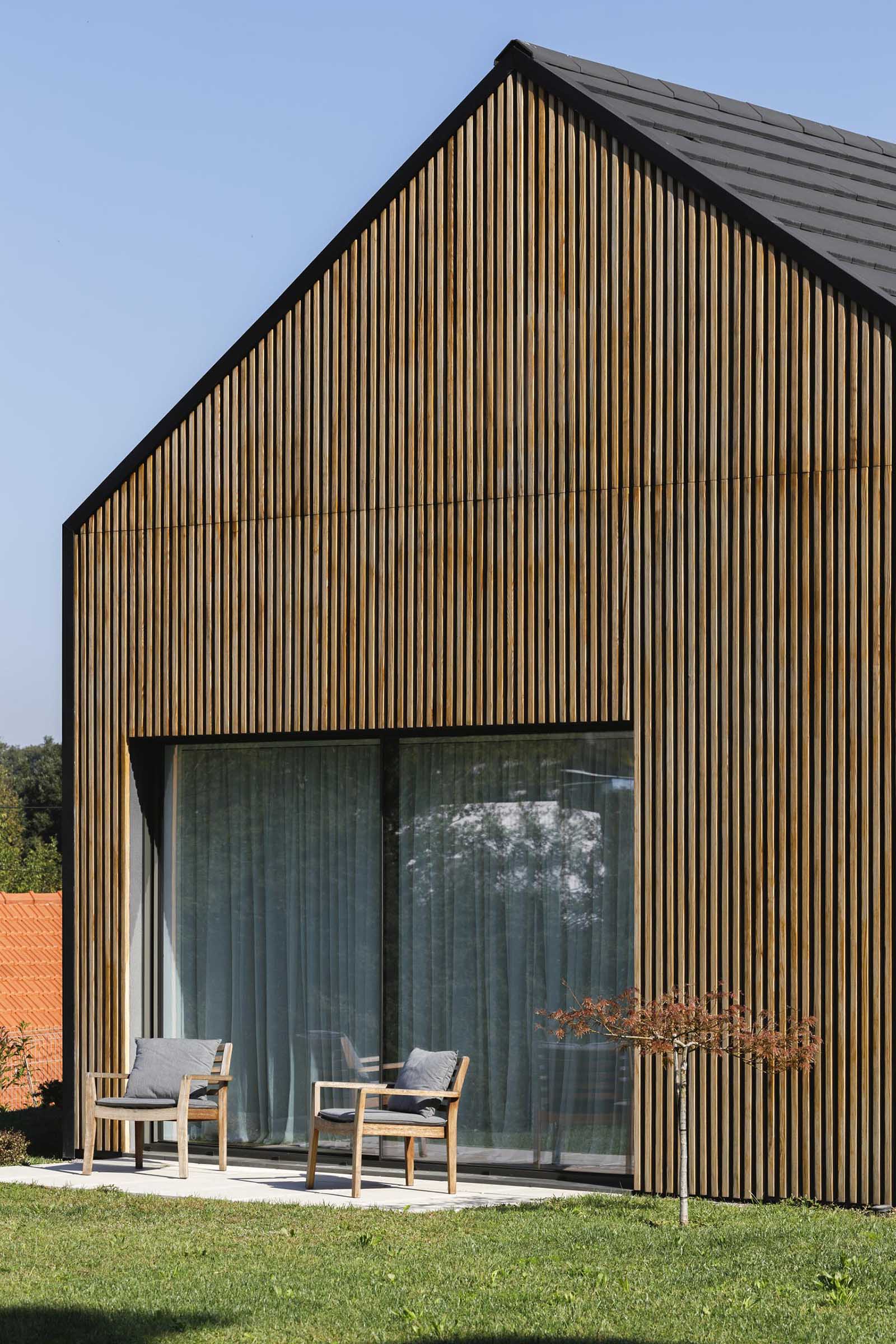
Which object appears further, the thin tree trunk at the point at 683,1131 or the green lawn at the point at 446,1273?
the thin tree trunk at the point at 683,1131

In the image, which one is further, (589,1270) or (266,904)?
(266,904)

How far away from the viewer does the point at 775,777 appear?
9.91m

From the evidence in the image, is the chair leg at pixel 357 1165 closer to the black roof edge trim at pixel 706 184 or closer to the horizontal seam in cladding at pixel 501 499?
the horizontal seam in cladding at pixel 501 499

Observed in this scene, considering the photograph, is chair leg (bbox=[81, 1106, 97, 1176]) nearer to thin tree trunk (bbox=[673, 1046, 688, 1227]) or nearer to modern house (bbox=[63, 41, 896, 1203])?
modern house (bbox=[63, 41, 896, 1203])

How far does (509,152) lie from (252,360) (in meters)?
2.04

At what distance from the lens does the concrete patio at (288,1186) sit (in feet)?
33.3

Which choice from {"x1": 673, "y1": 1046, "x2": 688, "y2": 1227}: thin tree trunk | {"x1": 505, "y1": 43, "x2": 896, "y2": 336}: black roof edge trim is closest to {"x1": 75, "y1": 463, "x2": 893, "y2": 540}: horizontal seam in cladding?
{"x1": 505, "y1": 43, "x2": 896, "y2": 336}: black roof edge trim

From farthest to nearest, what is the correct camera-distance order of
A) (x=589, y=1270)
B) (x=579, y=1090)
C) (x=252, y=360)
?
(x=252, y=360)
(x=579, y=1090)
(x=589, y=1270)

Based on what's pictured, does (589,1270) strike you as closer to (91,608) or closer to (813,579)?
(813,579)

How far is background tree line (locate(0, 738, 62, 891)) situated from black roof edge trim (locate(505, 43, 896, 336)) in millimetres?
21353

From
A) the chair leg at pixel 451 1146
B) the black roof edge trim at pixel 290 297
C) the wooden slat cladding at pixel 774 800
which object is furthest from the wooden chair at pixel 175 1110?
the black roof edge trim at pixel 290 297

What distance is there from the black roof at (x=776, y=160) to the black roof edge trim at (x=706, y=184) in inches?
1.5

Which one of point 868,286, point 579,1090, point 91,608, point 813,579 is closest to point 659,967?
point 579,1090

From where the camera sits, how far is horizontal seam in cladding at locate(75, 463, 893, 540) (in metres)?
9.92
